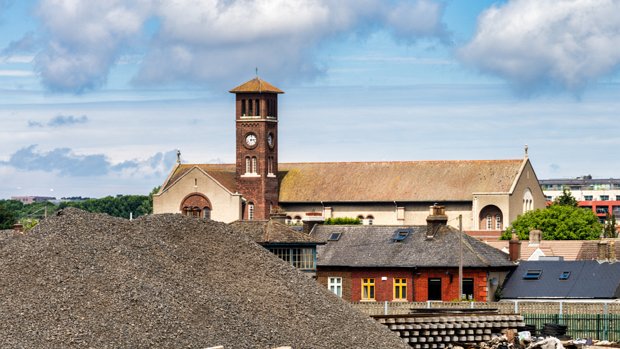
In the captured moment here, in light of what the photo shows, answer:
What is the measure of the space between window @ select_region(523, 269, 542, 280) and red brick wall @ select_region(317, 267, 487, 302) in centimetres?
206

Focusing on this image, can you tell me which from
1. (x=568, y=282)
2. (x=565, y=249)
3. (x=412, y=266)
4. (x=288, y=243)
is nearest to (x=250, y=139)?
(x=565, y=249)

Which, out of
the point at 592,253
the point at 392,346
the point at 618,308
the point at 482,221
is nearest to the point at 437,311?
the point at 618,308

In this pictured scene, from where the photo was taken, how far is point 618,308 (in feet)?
169

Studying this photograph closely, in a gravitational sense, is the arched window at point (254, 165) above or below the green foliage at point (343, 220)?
above

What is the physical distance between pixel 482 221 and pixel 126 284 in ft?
356

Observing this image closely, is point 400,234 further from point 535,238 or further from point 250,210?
point 250,210

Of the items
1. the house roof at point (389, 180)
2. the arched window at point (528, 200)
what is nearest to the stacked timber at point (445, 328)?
the house roof at point (389, 180)

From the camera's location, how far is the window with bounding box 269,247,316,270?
188ft

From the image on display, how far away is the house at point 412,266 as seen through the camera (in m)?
64.8

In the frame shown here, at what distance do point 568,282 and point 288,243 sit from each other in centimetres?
1360

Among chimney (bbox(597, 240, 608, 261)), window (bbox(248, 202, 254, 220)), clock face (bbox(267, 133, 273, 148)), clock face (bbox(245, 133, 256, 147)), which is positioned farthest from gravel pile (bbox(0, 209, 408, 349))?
clock face (bbox(267, 133, 273, 148))

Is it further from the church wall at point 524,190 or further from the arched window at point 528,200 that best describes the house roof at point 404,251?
the arched window at point 528,200

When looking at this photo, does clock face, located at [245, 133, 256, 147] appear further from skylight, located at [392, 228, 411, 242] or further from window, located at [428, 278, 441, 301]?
window, located at [428, 278, 441, 301]

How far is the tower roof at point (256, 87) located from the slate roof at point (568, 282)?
286 ft
